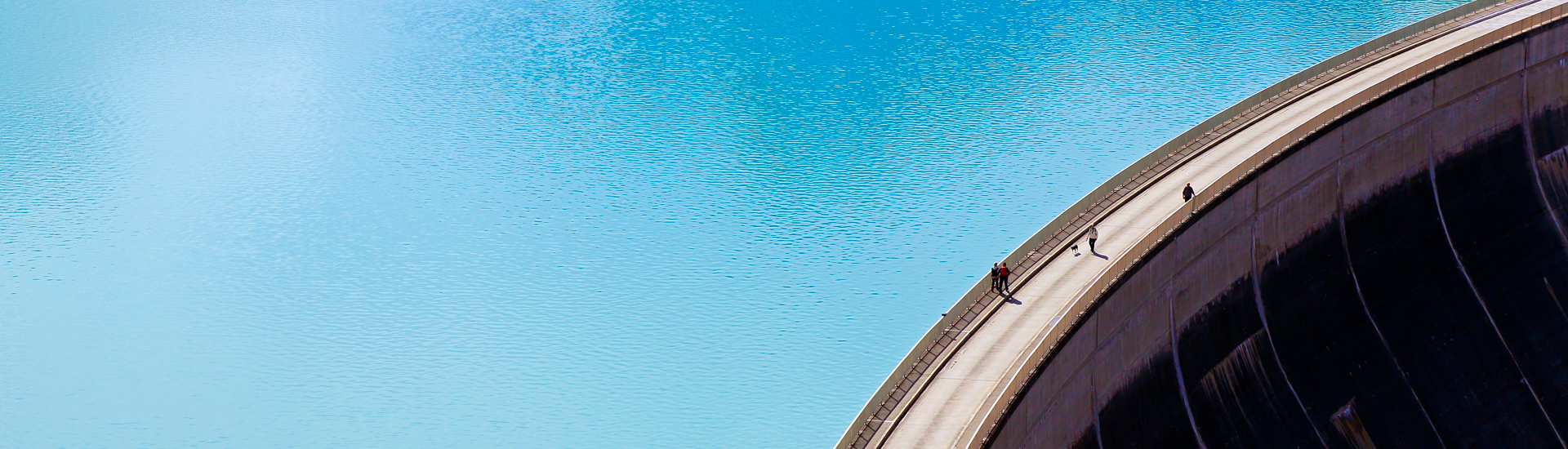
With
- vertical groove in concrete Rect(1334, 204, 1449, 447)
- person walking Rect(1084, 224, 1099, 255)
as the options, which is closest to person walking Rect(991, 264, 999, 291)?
person walking Rect(1084, 224, 1099, 255)

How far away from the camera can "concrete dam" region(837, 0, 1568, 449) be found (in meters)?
24.3

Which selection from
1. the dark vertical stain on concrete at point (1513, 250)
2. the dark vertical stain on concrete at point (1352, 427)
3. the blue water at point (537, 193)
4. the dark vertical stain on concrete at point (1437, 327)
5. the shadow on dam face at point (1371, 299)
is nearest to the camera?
the shadow on dam face at point (1371, 299)

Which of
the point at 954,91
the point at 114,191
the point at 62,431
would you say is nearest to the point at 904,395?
the point at 62,431

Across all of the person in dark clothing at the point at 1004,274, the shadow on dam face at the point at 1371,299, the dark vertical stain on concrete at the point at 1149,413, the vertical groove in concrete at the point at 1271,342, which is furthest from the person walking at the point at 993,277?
the vertical groove in concrete at the point at 1271,342

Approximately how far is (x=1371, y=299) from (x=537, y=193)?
25365mm

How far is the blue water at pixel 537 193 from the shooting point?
30625 mm

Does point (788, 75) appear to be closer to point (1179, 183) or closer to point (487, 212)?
point (487, 212)

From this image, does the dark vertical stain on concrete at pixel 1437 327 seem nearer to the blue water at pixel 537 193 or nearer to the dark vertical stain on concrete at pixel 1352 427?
the dark vertical stain on concrete at pixel 1352 427

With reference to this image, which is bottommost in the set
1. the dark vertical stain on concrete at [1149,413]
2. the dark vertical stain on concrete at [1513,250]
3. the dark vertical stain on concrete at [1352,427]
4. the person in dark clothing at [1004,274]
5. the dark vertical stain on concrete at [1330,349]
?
the dark vertical stain on concrete at [1149,413]

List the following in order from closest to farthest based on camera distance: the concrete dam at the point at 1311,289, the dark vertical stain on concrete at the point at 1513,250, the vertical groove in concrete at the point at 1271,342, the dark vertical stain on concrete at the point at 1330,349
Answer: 1. the concrete dam at the point at 1311,289
2. the vertical groove in concrete at the point at 1271,342
3. the dark vertical stain on concrete at the point at 1330,349
4. the dark vertical stain on concrete at the point at 1513,250

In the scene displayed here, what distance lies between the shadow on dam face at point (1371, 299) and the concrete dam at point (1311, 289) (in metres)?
0.06

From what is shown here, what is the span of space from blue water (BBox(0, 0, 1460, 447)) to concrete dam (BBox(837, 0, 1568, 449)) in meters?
5.98

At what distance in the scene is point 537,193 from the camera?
1622 inches

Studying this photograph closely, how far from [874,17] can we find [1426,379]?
30063 mm
